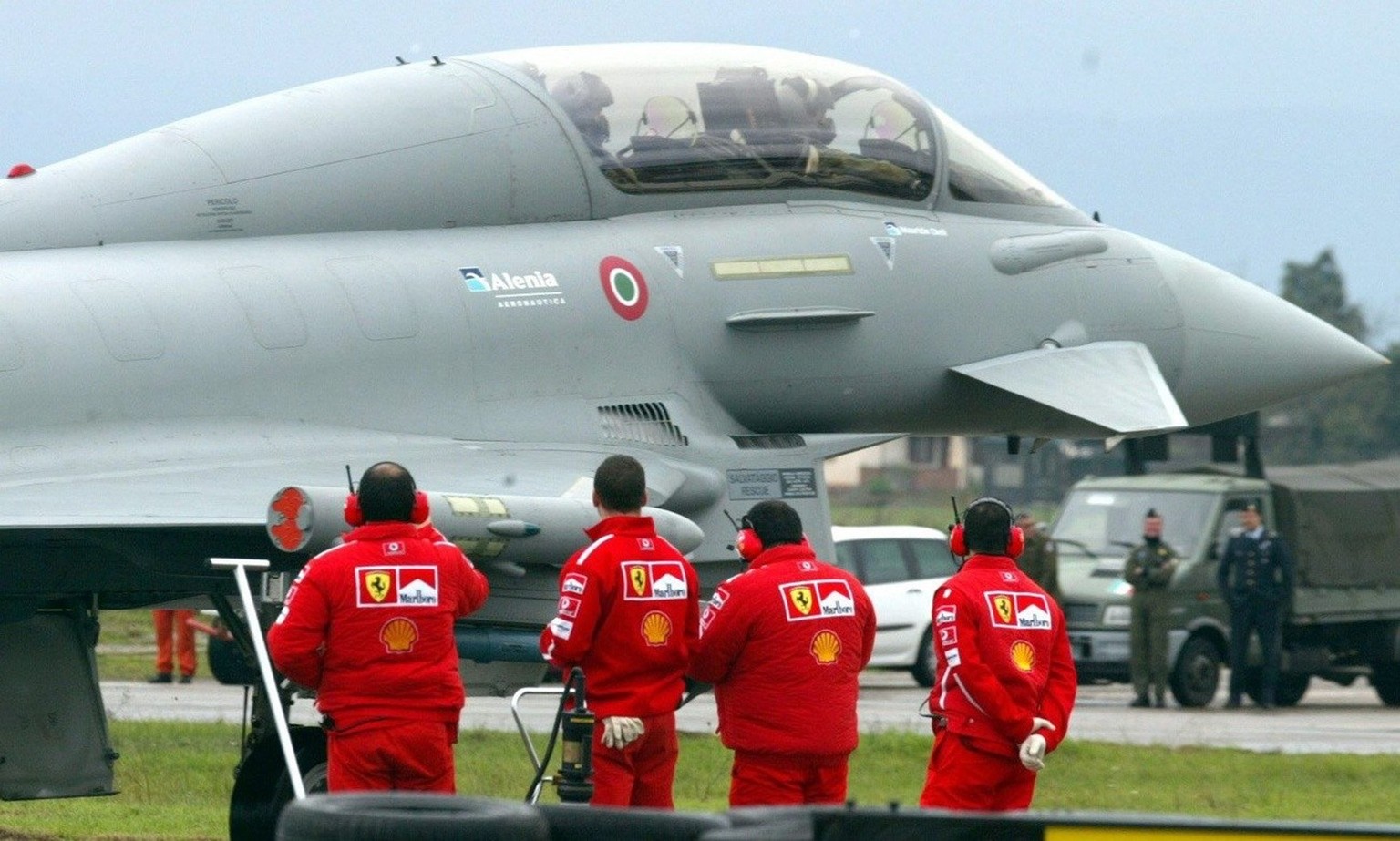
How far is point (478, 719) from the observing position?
65.0ft

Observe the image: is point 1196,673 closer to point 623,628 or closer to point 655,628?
point 655,628

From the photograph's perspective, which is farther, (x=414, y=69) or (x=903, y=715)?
(x=903, y=715)

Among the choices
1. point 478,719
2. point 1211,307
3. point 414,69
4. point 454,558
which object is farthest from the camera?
point 478,719

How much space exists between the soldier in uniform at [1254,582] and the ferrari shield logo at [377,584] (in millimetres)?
14575

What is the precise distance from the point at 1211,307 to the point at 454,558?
237 inches

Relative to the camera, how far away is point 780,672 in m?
8.94

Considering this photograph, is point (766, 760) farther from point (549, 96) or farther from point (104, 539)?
point (549, 96)

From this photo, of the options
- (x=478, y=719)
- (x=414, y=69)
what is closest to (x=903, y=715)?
(x=478, y=719)

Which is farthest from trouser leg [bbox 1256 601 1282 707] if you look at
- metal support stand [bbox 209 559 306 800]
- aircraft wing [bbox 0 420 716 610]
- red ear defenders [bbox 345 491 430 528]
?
metal support stand [bbox 209 559 306 800]

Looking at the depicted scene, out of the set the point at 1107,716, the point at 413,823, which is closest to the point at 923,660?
the point at 1107,716

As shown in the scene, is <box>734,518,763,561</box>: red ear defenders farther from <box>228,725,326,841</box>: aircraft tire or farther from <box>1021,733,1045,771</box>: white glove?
<box>228,725,326,841</box>: aircraft tire

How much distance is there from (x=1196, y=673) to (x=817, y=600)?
14.3 metres

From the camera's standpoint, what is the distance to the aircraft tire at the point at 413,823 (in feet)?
19.1

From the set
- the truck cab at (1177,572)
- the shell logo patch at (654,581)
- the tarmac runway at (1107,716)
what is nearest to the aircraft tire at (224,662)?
the tarmac runway at (1107,716)
